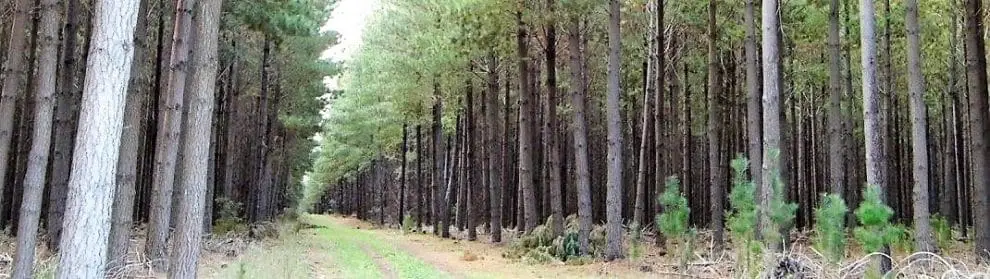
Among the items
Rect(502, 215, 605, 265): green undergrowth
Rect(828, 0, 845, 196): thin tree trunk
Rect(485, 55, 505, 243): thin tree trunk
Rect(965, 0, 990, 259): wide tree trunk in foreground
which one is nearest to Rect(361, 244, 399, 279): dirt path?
Rect(502, 215, 605, 265): green undergrowth

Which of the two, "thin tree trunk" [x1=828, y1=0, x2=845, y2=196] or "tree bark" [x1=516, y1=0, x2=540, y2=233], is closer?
"thin tree trunk" [x1=828, y1=0, x2=845, y2=196]

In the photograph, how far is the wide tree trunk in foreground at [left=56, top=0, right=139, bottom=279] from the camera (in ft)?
20.1

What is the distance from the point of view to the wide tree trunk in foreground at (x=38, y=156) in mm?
7508

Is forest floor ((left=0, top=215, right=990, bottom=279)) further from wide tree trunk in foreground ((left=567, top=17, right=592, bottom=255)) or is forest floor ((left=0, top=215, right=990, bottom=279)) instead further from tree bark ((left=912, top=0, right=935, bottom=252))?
wide tree trunk in foreground ((left=567, top=17, right=592, bottom=255))

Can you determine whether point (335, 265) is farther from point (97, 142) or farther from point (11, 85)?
point (97, 142)

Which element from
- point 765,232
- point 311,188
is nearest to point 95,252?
point 765,232

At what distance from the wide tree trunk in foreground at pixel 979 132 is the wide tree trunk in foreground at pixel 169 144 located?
11080mm

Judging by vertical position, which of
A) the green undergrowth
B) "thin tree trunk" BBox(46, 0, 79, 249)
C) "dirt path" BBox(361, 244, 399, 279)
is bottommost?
"dirt path" BBox(361, 244, 399, 279)

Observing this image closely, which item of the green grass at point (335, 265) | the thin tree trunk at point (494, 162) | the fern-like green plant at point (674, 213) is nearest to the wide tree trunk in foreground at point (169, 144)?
the green grass at point (335, 265)

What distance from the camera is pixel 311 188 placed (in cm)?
8106

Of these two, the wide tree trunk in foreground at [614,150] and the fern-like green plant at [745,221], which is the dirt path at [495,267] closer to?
the wide tree trunk in foreground at [614,150]

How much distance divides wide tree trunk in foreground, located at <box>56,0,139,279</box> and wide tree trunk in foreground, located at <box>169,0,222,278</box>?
1668 mm

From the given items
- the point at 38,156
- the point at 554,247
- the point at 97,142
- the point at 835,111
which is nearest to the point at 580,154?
the point at 554,247

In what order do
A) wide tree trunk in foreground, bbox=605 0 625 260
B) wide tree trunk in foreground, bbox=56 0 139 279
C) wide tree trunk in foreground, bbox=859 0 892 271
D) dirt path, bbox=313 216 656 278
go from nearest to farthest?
wide tree trunk in foreground, bbox=56 0 139 279, wide tree trunk in foreground, bbox=859 0 892 271, dirt path, bbox=313 216 656 278, wide tree trunk in foreground, bbox=605 0 625 260
